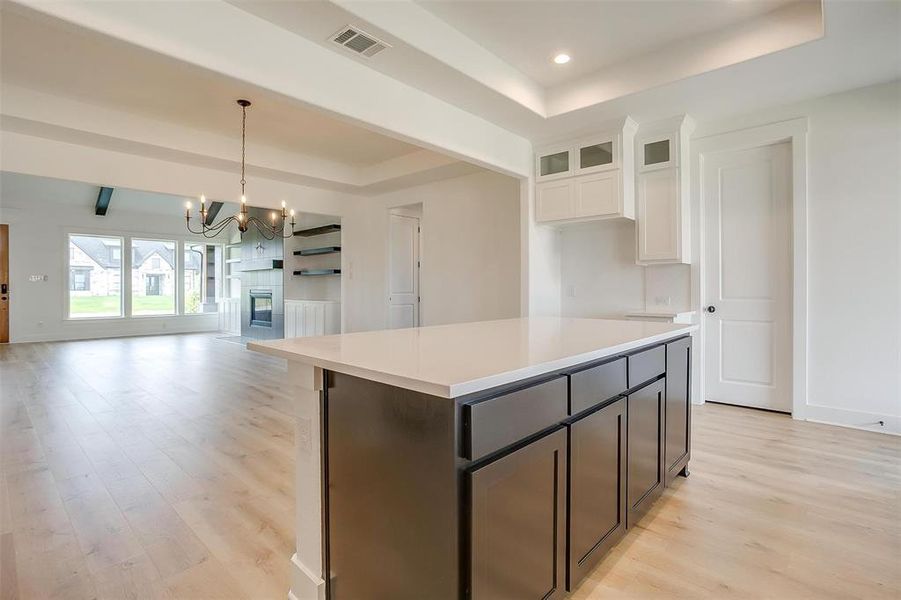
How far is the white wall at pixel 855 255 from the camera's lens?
3.32 meters

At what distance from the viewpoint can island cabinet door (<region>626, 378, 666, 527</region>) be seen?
183 cm

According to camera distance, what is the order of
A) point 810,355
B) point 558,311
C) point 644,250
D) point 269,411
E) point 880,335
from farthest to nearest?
point 558,311 → point 644,250 → point 269,411 → point 810,355 → point 880,335

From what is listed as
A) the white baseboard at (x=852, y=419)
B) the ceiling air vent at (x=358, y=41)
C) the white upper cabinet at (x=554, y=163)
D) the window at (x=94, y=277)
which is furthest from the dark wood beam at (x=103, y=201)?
the white baseboard at (x=852, y=419)

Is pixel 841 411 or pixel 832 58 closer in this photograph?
pixel 832 58

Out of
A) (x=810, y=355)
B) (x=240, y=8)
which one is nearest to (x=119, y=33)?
(x=240, y=8)

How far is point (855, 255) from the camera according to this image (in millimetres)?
3447

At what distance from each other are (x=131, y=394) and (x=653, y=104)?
5.68m

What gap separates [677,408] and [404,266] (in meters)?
4.99

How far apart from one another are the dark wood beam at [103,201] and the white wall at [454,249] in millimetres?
5206

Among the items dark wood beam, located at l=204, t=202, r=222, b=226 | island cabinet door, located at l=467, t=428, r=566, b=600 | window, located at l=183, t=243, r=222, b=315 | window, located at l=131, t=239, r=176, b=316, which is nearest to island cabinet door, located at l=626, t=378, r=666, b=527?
island cabinet door, located at l=467, t=428, r=566, b=600

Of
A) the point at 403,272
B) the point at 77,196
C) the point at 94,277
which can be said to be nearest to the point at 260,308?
the point at 94,277

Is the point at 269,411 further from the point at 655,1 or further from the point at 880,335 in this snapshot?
the point at 880,335

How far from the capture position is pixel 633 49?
3.41m

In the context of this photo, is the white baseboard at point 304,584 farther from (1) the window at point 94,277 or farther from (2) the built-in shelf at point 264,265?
(1) the window at point 94,277
